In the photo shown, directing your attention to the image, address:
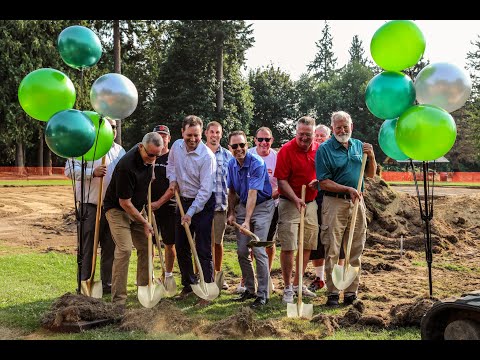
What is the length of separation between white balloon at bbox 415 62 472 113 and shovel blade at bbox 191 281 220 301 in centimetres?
301

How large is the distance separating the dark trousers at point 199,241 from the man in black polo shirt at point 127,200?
1.54ft

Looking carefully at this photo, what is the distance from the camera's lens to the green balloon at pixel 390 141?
235 inches

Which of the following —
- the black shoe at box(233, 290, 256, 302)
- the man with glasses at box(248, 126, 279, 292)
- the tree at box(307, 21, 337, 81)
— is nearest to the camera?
the black shoe at box(233, 290, 256, 302)

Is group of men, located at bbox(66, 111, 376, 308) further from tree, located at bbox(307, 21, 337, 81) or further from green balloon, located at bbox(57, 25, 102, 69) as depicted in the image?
tree, located at bbox(307, 21, 337, 81)

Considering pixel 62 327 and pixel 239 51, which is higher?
pixel 239 51

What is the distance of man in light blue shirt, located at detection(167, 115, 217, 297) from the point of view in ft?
20.5

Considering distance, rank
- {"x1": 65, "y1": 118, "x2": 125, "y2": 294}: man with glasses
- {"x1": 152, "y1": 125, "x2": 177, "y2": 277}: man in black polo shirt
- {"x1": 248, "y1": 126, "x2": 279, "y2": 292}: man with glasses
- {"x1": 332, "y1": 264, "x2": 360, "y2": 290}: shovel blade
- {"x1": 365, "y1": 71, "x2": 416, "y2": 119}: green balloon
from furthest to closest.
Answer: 1. {"x1": 152, "y1": 125, "x2": 177, "y2": 277}: man in black polo shirt
2. {"x1": 248, "y1": 126, "x2": 279, "y2": 292}: man with glasses
3. {"x1": 65, "y1": 118, "x2": 125, "y2": 294}: man with glasses
4. {"x1": 332, "y1": 264, "x2": 360, "y2": 290}: shovel blade
5. {"x1": 365, "y1": 71, "x2": 416, "y2": 119}: green balloon

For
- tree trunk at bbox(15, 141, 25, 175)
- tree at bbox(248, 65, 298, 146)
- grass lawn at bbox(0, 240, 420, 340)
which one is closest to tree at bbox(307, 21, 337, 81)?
tree at bbox(248, 65, 298, 146)

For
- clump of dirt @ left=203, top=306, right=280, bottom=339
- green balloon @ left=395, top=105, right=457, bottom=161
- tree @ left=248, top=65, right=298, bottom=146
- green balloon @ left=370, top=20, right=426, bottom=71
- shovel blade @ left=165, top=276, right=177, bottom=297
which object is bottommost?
clump of dirt @ left=203, top=306, right=280, bottom=339

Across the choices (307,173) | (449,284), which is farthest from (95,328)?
(449,284)

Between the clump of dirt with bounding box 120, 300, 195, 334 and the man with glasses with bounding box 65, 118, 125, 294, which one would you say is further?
the man with glasses with bounding box 65, 118, 125, 294
